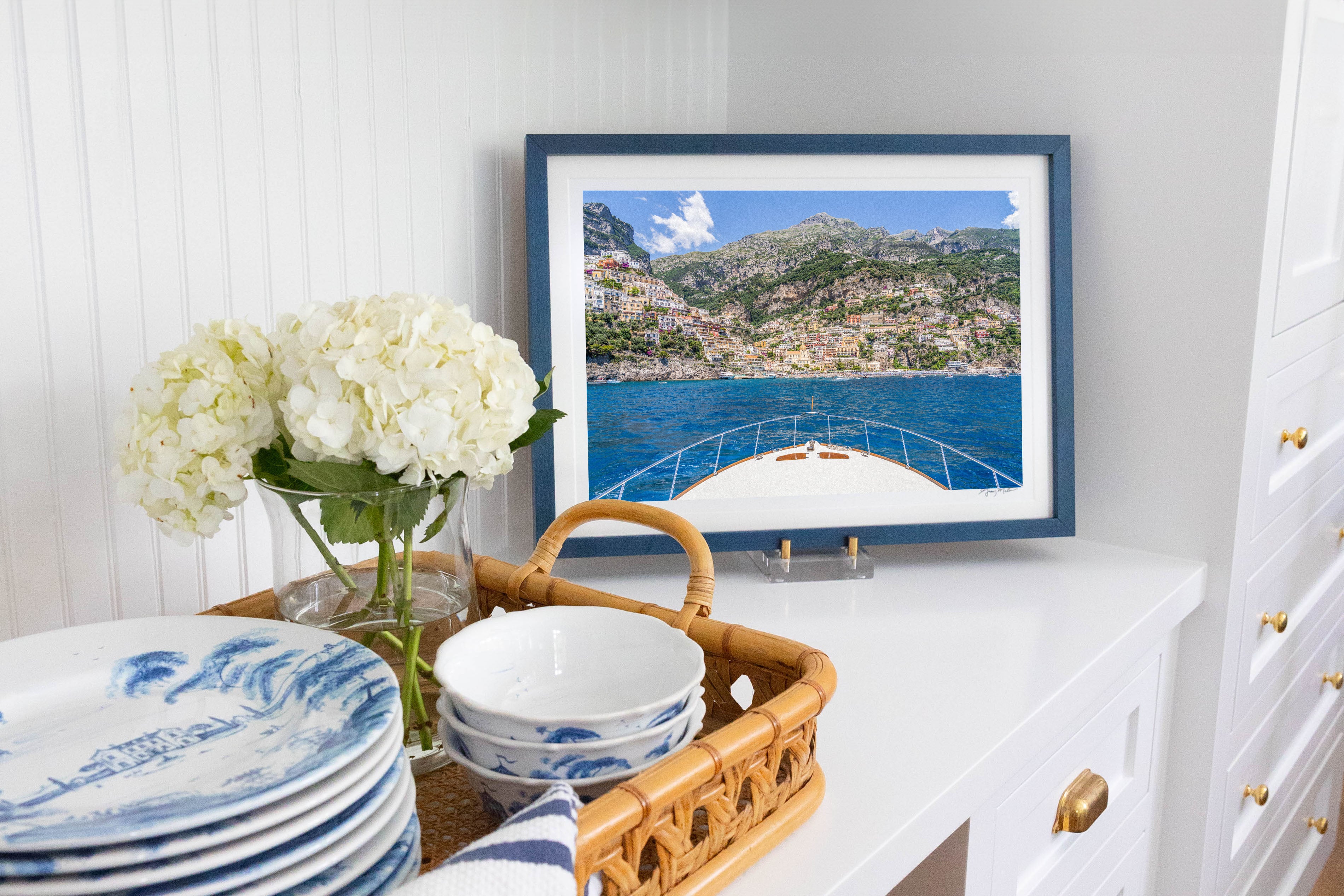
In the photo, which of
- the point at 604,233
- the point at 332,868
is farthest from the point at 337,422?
the point at 604,233

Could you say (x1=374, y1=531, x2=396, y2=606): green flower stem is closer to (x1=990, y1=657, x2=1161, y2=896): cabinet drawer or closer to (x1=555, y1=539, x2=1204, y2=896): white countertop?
(x1=555, y1=539, x2=1204, y2=896): white countertop

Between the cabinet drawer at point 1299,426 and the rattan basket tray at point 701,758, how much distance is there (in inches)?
29.2

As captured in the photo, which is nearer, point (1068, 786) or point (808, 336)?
point (1068, 786)

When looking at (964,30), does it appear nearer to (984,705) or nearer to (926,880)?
(984,705)

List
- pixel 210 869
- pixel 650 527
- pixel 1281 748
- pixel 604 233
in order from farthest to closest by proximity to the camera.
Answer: pixel 1281 748 → pixel 604 233 → pixel 650 527 → pixel 210 869

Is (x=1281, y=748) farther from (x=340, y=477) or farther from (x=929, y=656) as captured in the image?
(x=340, y=477)

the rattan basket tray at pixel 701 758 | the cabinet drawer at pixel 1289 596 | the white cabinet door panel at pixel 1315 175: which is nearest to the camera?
the rattan basket tray at pixel 701 758

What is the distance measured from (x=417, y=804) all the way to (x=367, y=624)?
0.12m

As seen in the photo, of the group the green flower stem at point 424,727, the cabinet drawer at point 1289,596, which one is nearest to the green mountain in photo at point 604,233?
the green flower stem at point 424,727

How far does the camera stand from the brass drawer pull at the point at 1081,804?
91 cm

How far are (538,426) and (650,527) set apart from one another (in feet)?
0.51

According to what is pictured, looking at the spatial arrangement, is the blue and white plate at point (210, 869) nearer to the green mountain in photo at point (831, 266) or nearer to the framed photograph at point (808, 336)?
the framed photograph at point (808, 336)

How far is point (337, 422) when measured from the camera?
580 mm

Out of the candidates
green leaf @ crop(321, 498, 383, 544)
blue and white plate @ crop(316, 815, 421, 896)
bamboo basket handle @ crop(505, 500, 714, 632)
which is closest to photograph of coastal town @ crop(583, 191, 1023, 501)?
bamboo basket handle @ crop(505, 500, 714, 632)
